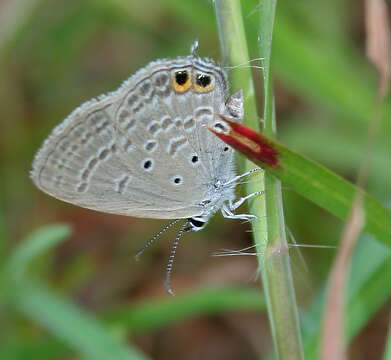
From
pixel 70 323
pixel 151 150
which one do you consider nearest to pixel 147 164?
pixel 151 150

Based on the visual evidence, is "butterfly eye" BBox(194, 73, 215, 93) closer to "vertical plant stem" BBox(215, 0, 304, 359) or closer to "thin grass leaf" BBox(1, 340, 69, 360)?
"vertical plant stem" BBox(215, 0, 304, 359)

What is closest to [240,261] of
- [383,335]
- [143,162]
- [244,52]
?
[383,335]

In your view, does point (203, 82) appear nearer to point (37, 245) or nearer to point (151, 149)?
point (151, 149)

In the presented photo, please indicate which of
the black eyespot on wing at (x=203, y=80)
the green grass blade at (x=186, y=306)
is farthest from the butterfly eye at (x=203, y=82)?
the green grass blade at (x=186, y=306)

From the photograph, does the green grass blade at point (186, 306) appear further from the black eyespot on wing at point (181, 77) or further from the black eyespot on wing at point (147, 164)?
the black eyespot on wing at point (181, 77)

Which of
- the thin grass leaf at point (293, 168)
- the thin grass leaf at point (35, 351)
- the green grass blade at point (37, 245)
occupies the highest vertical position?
the thin grass leaf at point (293, 168)

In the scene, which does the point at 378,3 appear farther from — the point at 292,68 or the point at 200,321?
the point at 200,321
